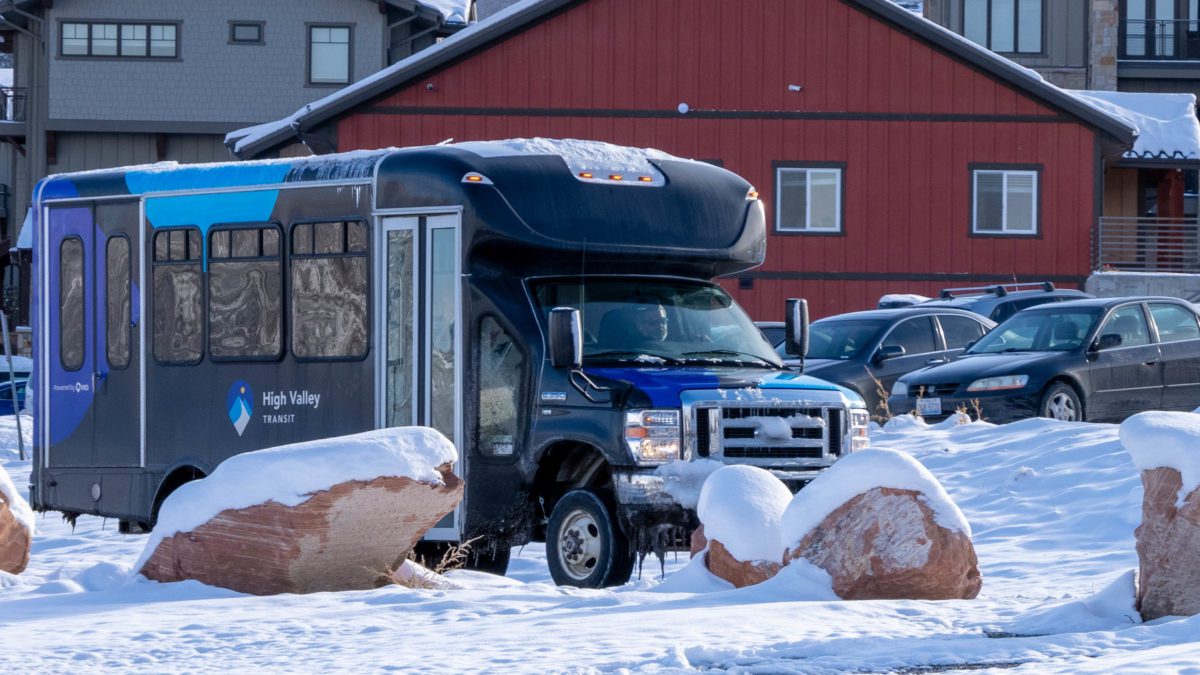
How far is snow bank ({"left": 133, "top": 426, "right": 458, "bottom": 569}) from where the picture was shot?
995 cm

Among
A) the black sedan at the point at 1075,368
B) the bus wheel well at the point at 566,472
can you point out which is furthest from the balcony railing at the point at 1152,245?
the bus wheel well at the point at 566,472

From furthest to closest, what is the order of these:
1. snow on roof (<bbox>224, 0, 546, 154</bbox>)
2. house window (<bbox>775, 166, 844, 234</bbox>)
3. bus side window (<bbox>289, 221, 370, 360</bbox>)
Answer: house window (<bbox>775, 166, 844, 234</bbox>) → snow on roof (<bbox>224, 0, 546, 154</bbox>) → bus side window (<bbox>289, 221, 370, 360</bbox>)

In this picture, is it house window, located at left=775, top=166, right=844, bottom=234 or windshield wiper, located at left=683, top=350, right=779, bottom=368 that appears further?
house window, located at left=775, top=166, right=844, bottom=234

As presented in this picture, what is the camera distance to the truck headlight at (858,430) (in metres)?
12.0

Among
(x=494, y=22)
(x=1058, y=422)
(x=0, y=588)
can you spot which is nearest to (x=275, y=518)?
(x=0, y=588)

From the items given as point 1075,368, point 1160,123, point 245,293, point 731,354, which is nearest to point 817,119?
point 1160,123

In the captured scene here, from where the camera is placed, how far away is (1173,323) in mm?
20078

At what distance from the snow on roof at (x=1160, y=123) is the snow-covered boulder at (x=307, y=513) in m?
29.9

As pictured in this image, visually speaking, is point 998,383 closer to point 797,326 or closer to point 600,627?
point 797,326

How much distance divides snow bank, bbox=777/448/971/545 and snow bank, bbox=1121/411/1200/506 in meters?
1.02

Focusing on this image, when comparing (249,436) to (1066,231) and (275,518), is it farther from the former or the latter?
(1066,231)

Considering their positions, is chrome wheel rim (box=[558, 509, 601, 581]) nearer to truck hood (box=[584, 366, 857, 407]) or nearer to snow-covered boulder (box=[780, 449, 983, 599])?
truck hood (box=[584, 366, 857, 407])

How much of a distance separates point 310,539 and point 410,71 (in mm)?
25276

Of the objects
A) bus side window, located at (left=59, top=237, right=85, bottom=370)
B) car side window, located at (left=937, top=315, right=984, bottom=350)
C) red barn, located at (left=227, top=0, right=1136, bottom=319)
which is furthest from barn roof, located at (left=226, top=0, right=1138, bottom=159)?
bus side window, located at (left=59, top=237, right=85, bottom=370)
